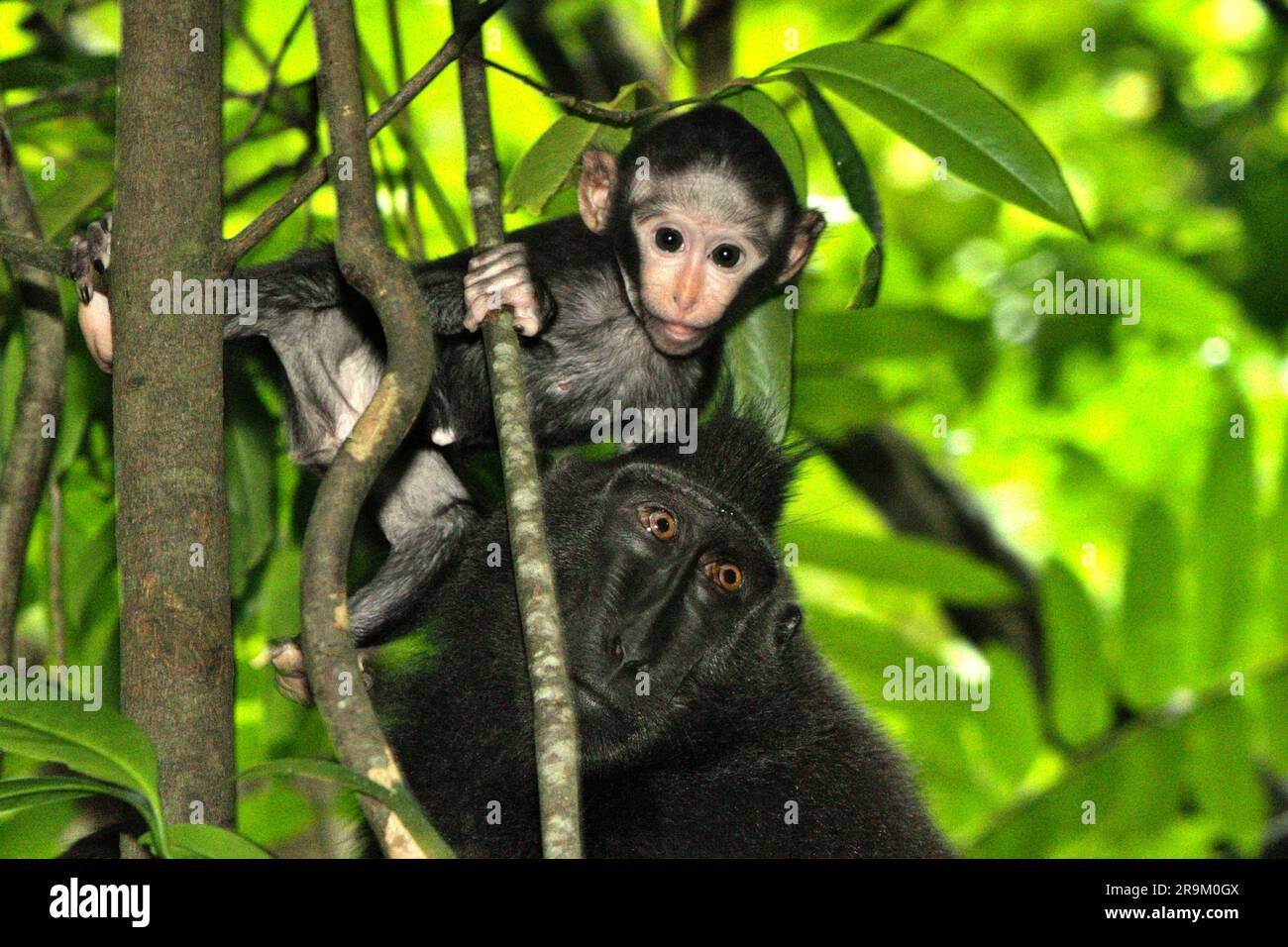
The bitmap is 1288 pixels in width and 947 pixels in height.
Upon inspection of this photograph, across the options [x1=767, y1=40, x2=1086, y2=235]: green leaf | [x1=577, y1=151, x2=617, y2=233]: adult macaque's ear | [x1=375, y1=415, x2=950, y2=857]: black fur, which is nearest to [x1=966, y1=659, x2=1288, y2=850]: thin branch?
[x1=375, y1=415, x2=950, y2=857]: black fur

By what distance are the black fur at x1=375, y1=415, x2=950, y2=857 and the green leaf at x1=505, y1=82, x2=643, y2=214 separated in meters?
0.62

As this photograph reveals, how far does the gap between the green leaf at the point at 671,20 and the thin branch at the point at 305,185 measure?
439 mm

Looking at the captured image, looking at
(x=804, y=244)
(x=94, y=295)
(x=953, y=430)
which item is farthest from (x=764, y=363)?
(x=953, y=430)

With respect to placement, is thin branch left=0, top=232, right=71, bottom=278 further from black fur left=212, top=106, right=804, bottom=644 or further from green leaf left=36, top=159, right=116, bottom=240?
green leaf left=36, top=159, right=116, bottom=240

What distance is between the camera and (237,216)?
438 centimetres

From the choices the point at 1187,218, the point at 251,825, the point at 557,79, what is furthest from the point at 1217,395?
the point at 251,825

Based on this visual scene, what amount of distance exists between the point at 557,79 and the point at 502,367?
144 inches

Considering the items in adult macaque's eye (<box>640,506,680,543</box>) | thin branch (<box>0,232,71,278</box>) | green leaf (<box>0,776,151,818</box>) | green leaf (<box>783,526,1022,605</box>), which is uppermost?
thin branch (<box>0,232,71,278</box>)

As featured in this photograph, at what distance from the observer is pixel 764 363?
11.9 ft

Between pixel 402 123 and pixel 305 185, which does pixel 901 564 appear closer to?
pixel 402 123

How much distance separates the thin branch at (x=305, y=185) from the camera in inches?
86.8

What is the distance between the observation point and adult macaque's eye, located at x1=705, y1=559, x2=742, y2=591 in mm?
3064

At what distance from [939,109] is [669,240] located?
1.21m

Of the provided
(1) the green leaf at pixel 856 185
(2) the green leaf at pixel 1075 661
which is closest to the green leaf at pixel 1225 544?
(2) the green leaf at pixel 1075 661
